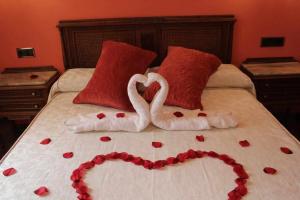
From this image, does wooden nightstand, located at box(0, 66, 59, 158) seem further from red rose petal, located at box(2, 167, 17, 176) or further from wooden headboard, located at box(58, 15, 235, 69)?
red rose petal, located at box(2, 167, 17, 176)

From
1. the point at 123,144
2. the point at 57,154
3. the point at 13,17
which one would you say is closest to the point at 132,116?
the point at 123,144

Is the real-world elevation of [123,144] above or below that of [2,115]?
above

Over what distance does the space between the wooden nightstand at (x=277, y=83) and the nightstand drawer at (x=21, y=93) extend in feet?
5.74

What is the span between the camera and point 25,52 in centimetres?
272

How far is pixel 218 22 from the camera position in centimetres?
262

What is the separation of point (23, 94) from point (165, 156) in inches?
58.1

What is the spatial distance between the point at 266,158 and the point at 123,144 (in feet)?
2.44

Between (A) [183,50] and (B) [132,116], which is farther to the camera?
(A) [183,50]

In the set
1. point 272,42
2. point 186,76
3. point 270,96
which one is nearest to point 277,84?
point 270,96

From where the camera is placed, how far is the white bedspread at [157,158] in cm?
130

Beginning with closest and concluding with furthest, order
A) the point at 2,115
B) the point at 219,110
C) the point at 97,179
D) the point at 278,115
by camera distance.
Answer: the point at 97,179 → the point at 219,110 → the point at 2,115 → the point at 278,115

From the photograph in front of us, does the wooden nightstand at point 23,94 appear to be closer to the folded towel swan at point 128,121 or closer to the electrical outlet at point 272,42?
the folded towel swan at point 128,121

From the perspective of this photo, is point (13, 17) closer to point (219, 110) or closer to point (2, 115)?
point (2, 115)

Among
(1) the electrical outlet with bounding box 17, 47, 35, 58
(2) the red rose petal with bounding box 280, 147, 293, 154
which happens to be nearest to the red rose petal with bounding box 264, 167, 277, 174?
(2) the red rose petal with bounding box 280, 147, 293, 154
